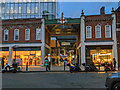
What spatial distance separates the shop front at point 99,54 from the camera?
1091 inches

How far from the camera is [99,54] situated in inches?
1103

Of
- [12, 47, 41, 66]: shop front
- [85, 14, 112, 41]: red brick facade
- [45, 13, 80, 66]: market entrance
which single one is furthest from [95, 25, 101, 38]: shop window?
[12, 47, 41, 66]: shop front

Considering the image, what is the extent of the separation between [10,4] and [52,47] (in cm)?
4111

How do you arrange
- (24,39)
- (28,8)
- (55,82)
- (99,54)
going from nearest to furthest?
(55,82), (99,54), (24,39), (28,8)

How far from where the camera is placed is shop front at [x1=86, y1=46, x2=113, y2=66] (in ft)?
90.9

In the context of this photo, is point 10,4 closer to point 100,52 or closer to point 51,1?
point 51,1

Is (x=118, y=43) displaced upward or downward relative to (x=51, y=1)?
downward

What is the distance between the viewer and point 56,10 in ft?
226

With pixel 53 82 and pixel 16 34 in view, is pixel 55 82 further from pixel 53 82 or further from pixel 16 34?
pixel 16 34

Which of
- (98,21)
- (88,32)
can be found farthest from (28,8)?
(98,21)

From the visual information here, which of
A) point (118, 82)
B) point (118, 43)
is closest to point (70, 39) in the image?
point (118, 43)

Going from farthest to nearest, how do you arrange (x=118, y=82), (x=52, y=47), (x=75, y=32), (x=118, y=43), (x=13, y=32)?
1. (x=52, y=47)
2. (x=75, y=32)
3. (x=13, y=32)
4. (x=118, y=43)
5. (x=118, y=82)

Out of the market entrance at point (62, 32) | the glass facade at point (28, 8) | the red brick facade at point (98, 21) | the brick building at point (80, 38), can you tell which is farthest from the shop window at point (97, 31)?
the glass facade at point (28, 8)

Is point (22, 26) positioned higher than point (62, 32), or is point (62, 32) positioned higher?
point (22, 26)
